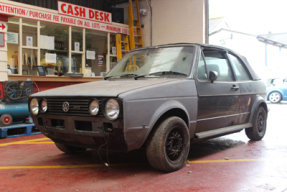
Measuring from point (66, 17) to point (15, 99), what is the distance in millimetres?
5553

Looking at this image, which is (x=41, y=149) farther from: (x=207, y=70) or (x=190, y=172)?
(x=207, y=70)

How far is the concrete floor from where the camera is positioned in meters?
3.36

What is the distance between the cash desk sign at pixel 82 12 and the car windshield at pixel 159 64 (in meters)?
7.37

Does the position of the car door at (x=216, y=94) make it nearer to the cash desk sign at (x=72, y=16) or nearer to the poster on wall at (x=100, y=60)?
the cash desk sign at (x=72, y=16)

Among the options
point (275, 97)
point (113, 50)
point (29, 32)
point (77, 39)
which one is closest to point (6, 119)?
point (29, 32)

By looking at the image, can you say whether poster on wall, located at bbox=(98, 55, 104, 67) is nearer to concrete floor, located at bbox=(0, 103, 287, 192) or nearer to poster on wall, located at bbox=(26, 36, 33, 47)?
poster on wall, located at bbox=(26, 36, 33, 47)

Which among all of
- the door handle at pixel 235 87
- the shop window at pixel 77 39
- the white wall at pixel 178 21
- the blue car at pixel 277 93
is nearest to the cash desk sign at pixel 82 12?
the shop window at pixel 77 39

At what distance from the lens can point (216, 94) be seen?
463cm

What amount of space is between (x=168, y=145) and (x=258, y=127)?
2920mm

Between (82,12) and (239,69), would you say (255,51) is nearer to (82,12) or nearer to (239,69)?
(82,12)

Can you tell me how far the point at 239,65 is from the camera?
18.8ft

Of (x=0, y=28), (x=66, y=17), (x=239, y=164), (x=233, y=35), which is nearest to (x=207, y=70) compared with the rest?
(x=239, y=164)

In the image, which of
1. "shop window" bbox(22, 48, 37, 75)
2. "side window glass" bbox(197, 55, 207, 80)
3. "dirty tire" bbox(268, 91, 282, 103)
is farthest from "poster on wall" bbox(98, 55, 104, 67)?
"dirty tire" bbox(268, 91, 282, 103)

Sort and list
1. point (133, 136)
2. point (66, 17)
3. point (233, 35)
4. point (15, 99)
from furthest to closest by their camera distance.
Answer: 1. point (233, 35)
2. point (66, 17)
3. point (15, 99)
4. point (133, 136)
